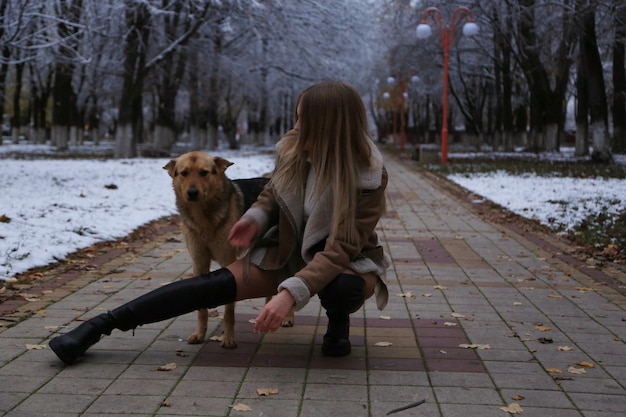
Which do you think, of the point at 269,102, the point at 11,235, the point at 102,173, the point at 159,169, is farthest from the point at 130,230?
the point at 269,102

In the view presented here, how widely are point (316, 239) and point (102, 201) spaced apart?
9.24m

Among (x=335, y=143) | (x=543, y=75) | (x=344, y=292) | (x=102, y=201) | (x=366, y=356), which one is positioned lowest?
(x=366, y=356)

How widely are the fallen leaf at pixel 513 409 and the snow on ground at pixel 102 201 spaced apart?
4801mm

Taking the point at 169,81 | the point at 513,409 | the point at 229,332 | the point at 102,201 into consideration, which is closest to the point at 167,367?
the point at 229,332

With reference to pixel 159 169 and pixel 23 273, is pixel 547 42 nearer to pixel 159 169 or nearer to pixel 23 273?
pixel 159 169

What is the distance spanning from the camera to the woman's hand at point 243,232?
13.5 ft

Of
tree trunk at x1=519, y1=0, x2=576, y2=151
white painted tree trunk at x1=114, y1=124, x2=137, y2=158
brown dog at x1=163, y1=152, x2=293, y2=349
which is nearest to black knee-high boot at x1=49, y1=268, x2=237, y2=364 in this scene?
brown dog at x1=163, y1=152, x2=293, y2=349

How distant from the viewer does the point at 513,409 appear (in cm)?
359

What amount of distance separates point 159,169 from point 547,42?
13600mm

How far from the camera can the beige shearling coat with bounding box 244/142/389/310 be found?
3.93 metres

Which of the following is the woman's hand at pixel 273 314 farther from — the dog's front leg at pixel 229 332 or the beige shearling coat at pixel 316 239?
the dog's front leg at pixel 229 332

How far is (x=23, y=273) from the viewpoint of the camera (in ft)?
22.9

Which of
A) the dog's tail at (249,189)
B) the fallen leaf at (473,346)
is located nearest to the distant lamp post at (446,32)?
the dog's tail at (249,189)

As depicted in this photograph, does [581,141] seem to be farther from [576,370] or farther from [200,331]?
[200,331]
